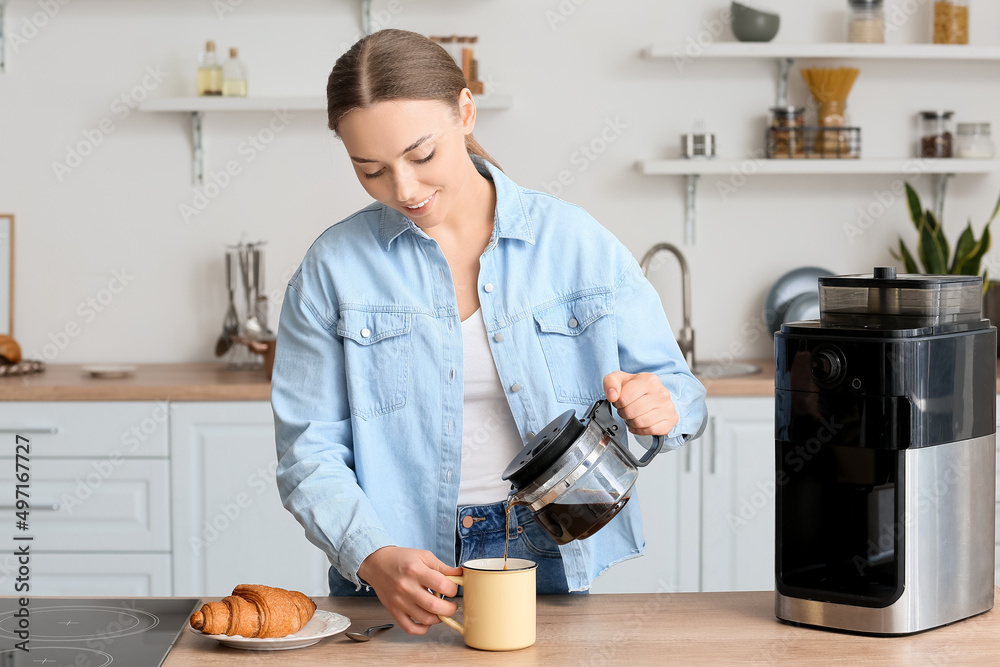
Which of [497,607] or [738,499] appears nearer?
[497,607]

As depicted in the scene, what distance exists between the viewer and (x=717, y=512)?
2.66 metres

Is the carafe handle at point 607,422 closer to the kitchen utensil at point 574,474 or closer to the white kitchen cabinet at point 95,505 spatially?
the kitchen utensil at point 574,474

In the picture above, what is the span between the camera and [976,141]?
9.77 ft

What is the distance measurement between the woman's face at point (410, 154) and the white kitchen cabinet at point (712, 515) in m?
1.58

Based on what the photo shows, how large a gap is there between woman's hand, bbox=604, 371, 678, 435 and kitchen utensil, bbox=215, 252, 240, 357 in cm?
208

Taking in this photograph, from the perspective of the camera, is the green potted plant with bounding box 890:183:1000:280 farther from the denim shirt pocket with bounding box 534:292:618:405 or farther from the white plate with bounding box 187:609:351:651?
the white plate with bounding box 187:609:351:651

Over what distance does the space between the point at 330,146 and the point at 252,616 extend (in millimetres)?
2126

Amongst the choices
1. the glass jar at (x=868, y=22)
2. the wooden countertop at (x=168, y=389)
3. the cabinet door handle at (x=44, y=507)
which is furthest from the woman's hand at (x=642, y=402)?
the glass jar at (x=868, y=22)

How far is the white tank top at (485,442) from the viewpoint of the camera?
132cm

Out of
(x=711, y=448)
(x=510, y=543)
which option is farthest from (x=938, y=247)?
(x=510, y=543)

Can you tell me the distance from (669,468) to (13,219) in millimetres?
2077

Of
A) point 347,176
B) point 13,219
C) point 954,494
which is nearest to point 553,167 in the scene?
point 347,176

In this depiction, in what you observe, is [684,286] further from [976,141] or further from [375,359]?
[375,359]

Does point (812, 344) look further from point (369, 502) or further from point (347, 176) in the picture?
point (347, 176)
